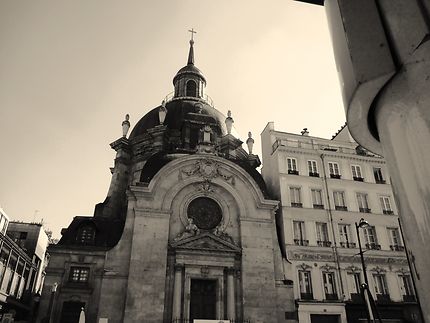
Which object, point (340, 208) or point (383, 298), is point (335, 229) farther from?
point (383, 298)

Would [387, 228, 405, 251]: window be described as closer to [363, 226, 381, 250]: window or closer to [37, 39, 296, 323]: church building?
[363, 226, 381, 250]: window

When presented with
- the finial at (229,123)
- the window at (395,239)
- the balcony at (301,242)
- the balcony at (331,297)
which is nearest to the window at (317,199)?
the balcony at (301,242)

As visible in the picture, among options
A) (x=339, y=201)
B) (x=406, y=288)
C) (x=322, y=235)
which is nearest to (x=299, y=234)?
(x=322, y=235)

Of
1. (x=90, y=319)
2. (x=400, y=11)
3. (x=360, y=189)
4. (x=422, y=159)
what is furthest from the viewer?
(x=360, y=189)

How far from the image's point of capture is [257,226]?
96.4 ft

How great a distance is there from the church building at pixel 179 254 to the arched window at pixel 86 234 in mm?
75

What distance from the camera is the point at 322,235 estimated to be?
3070cm

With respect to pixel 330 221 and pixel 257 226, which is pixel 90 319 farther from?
pixel 330 221

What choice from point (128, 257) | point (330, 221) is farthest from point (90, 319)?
point (330, 221)

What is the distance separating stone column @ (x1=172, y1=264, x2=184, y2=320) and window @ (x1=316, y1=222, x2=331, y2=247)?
11.9m

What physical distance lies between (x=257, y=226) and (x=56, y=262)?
50.1 ft

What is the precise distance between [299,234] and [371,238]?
657 centimetres

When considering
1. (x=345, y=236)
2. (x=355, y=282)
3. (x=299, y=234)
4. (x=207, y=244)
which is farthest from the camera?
(x=345, y=236)

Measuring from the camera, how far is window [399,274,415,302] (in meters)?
29.4
